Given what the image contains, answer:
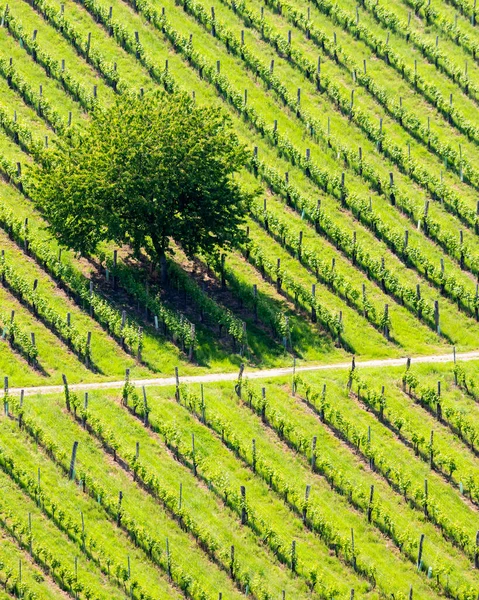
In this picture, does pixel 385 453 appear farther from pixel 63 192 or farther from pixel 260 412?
pixel 63 192

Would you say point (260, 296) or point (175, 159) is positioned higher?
point (175, 159)

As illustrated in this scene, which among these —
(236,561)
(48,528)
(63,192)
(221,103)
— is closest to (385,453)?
(236,561)

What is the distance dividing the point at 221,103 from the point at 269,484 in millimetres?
36152

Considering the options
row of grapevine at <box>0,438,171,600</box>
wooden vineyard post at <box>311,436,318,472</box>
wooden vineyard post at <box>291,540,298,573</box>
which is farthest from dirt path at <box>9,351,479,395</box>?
wooden vineyard post at <box>291,540,298,573</box>

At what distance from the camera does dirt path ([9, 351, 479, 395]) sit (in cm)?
9406

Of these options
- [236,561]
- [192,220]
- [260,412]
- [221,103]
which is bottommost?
[236,561]

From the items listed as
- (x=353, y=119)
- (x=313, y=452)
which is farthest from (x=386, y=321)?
(x=353, y=119)

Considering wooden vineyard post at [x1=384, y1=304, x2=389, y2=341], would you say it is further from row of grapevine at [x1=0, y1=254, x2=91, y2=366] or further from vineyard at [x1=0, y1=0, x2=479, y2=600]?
row of grapevine at [x1=0, y1=254, x2=91, y2=366]

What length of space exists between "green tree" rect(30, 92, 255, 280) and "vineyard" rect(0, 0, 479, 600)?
6.95 ft

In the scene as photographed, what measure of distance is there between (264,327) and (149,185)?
10433mm

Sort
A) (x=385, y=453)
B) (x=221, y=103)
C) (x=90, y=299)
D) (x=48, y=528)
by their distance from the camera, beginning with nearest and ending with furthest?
(x=48, y=528)
(x=385, y=453)
(x=90, y=299)
(x=221, y=103)

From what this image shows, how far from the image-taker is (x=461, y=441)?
9406cm

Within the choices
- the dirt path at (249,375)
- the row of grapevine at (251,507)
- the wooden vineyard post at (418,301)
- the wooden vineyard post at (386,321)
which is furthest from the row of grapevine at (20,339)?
the wooden vineyard post at (418,301)

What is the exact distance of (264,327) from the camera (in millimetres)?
101875
